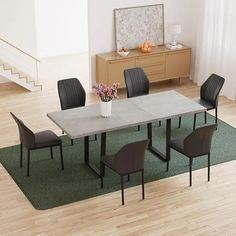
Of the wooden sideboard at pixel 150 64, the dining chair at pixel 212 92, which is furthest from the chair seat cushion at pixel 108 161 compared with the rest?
the wooden sideboard at pixel 150 64

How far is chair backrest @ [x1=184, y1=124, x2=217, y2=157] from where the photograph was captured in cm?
625

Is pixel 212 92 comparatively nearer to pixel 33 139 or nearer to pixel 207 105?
pixel 207 105

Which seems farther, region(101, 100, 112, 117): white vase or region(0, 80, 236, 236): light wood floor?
region(101, 100, 112, 117): white vase

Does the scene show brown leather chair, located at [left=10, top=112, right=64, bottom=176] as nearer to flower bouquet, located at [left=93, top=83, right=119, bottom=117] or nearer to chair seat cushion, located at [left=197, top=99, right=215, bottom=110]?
flower bouquet, located at [left=93, top=83, right=119, bottom=117]

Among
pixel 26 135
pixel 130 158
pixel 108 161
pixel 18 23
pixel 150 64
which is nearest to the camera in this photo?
pixel 130 158

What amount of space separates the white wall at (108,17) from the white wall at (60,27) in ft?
10.1

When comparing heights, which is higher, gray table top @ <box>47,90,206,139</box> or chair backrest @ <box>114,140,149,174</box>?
gray table top @ <box>47,90,206,139</box>

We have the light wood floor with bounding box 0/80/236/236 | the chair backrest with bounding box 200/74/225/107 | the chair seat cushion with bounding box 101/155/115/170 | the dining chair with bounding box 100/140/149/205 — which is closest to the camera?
the light wood floor with bounding box 0/80/236/236

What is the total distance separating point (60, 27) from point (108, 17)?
3.25m

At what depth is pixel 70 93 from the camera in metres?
7.62

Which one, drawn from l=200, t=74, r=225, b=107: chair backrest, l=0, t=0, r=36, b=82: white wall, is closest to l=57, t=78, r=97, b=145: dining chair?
l=200, t=74, r=225, b=107: chair backrest

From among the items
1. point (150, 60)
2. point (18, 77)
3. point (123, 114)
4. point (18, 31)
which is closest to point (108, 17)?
point (150, 60)

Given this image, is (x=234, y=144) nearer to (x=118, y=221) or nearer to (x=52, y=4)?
(x=118, y=221)

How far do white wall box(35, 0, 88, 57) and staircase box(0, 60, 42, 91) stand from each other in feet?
7.73
